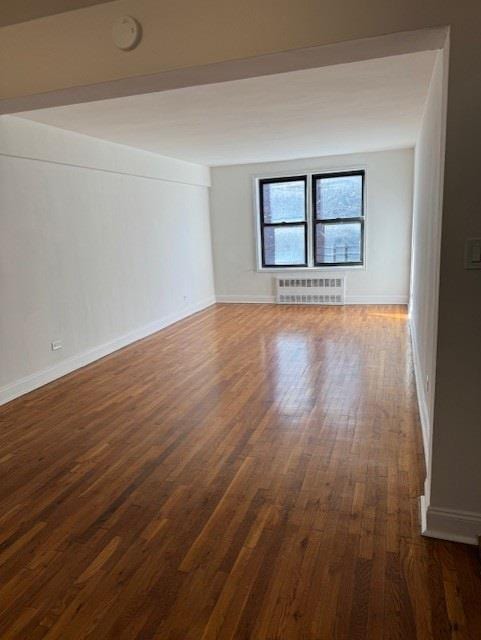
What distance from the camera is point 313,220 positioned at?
7543 mm

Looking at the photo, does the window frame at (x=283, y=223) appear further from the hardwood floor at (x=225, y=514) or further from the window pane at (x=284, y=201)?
the hardwood floor at (x=225, y=514)

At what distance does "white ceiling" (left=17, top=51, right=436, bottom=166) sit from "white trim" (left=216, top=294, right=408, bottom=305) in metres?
2.46

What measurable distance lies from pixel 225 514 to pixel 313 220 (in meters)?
6.02

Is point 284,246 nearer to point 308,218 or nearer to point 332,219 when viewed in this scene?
point 308,218

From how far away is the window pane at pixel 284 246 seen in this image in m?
7.77

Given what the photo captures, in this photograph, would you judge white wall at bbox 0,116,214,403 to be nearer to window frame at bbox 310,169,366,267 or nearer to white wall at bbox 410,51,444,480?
window frame at bbox 310,169,366,267

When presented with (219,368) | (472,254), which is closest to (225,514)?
(472,254)

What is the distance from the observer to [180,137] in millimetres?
5012

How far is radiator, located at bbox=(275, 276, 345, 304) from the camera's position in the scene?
7605mm

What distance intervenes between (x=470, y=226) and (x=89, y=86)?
1.96 metres

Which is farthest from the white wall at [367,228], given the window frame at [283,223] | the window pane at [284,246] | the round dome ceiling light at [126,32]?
the round dome ceiling light at [126,32]

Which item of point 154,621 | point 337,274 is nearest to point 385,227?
point 337,274

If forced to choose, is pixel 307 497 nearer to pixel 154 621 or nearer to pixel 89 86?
pixel 154 621

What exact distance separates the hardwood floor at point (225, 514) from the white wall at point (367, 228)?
11.2ft
